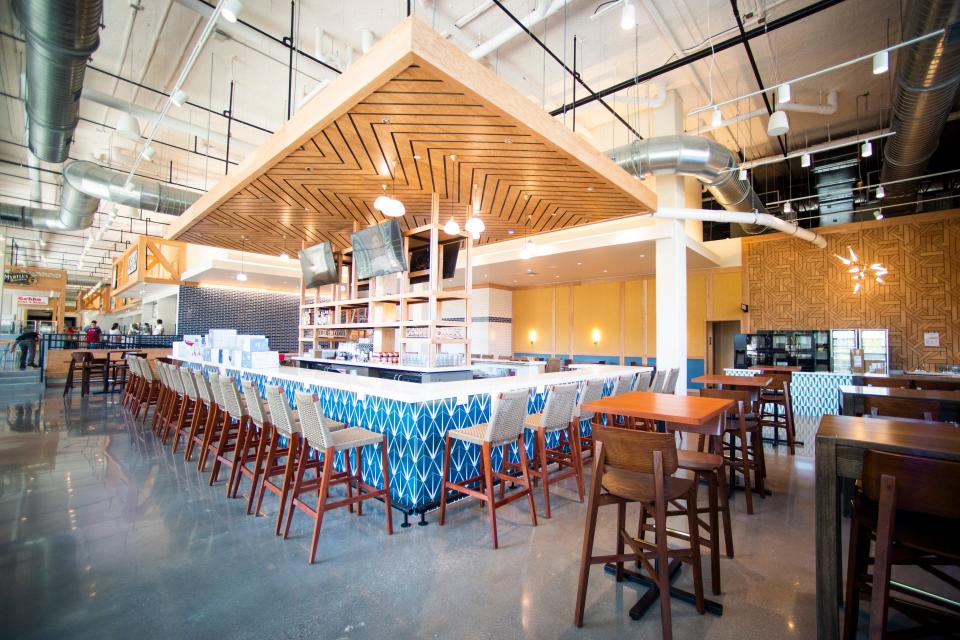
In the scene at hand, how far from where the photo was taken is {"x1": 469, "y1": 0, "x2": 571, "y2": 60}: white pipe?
5.15m

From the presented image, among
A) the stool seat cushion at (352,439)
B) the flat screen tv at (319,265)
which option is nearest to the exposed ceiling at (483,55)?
the flat screen tv at (319,265)

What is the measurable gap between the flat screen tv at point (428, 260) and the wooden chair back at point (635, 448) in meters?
4.20

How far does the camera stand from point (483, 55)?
6.14 metres

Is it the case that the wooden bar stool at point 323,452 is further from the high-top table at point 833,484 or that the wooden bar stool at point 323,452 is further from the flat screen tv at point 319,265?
the flat screen tv at point 319,265

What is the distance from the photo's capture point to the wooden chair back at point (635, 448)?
1.97 m

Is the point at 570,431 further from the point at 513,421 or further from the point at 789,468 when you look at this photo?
the point at 789,468

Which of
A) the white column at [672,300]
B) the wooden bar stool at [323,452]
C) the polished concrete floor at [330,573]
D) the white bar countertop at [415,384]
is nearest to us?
the polished concrete floor at [330,573]

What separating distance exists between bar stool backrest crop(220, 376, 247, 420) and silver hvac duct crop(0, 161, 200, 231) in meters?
6.06

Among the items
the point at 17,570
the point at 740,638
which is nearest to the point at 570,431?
the point at 740,638

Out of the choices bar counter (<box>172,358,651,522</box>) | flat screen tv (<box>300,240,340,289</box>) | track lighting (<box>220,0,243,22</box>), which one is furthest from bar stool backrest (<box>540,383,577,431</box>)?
flat screen tv (<box>300,240,340,289</box>)

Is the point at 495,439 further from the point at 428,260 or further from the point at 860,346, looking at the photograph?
the point at 860,346

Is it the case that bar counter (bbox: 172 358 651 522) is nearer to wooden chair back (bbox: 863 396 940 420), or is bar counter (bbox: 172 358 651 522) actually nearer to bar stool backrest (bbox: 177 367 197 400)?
bar stool backrest (bbox: 177 367 197 400)

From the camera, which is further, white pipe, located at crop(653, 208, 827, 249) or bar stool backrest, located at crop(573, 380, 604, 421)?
white pipe, located at crop(653, 208, 827, 249)

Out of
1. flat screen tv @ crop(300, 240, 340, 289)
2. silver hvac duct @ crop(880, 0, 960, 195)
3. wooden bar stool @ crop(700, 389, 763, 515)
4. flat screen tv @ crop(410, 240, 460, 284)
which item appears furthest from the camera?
flat screen tv @ crop(300, 240, 340, 289)
